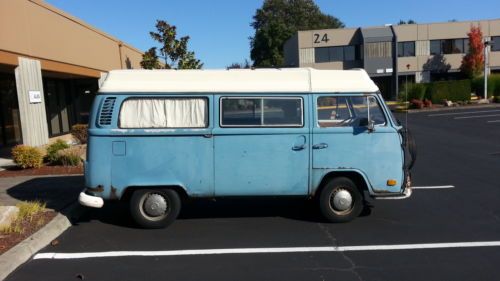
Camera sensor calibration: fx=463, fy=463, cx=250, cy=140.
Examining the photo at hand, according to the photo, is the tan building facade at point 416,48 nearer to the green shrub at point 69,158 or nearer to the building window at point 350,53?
the building window at point 350,53

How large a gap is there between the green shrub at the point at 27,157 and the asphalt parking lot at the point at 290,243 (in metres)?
4.33

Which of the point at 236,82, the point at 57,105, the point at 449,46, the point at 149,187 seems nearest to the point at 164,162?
the point at 149,187

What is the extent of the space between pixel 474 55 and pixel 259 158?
152ft

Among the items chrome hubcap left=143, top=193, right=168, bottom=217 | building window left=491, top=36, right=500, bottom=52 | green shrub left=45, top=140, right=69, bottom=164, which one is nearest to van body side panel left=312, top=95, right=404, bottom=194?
chrome hubcap left=143, top=193, right=168, bottom=217

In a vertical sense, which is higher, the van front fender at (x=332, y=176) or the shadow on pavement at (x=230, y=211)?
the van front fender at (x=332, y=176)

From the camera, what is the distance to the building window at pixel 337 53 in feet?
167

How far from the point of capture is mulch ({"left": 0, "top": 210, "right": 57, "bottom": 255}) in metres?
5.55

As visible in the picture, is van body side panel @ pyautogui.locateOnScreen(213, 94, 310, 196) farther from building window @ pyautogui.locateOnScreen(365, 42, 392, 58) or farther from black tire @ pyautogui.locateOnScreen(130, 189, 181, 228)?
building window @ pyautogui.locateOnScreen(365, 42, 392, 58)

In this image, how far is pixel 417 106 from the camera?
34.7 m

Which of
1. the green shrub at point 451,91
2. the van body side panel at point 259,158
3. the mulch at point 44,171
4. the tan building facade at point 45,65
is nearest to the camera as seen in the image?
the van body side panel at point 259,158

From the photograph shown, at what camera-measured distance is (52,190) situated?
8.68 m

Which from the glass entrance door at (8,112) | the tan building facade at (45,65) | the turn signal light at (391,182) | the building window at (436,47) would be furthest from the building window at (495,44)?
the turn signal light at (391,182)

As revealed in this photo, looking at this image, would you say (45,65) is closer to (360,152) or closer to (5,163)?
(5,163)

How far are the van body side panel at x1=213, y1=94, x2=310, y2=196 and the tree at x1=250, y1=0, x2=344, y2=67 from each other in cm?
6947
